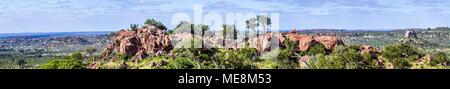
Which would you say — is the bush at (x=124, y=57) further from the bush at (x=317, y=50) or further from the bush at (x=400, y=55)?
the bush at (x=400, y=55)

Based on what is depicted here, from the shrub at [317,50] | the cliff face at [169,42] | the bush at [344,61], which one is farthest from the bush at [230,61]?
the shrub at [317,50]

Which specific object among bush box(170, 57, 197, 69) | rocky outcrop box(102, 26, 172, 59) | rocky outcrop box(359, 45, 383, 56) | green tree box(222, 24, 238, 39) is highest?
green tree box(222, 24, 238, 39)

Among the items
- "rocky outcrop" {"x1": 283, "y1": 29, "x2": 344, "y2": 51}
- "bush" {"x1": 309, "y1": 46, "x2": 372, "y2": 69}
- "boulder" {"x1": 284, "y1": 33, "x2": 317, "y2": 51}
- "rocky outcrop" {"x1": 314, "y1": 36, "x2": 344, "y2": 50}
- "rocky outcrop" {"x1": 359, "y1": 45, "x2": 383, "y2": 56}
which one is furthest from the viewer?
"boulder" {"x1": 284, "y1": 33, "x2": 317, "y2": 51}

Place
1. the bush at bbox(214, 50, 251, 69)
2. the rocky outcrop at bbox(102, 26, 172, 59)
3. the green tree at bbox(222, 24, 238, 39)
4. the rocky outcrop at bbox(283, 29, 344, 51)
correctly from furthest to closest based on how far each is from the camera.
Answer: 1. the green tree at bbox(222, 24, 238, 39)
2. the rocky outcrop at bbox(102, 26, 172, 59)
3. the rocky outcrop at bbox(283, 29, 344, 51)
4. the bush at bbox(214, 50, 251, 69)

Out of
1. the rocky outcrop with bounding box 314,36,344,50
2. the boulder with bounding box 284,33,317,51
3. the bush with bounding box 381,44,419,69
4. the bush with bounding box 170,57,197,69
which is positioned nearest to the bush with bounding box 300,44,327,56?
the boulder with bounding box 284,33,317,51

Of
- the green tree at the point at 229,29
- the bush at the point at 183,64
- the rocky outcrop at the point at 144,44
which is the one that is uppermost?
the green tree at the point at 229,29

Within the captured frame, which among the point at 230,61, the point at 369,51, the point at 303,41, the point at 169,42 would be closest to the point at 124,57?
the point at 169,42

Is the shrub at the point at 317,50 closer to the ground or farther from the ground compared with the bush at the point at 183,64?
farther from the ground

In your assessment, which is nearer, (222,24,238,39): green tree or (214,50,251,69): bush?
(214,50,251,69): bush

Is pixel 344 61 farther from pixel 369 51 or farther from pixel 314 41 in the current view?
pixel 314 41

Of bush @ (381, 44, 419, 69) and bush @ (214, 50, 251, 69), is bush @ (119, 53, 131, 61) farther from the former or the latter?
bush @ (381, 44, 419, 69)
